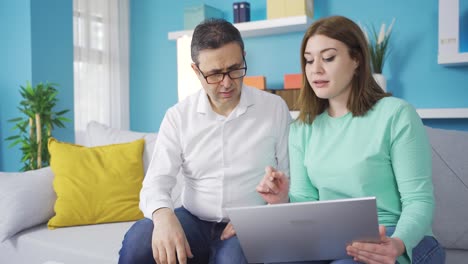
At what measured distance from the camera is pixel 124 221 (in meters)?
2.14

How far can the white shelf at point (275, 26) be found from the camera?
3.42 meters

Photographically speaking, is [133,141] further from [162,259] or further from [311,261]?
[311,261]

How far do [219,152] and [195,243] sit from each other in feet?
0.94

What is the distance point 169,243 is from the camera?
1244 millimetres

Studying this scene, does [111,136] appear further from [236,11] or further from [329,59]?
[236,11]

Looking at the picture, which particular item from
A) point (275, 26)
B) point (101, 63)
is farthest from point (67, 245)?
point (101, 63)

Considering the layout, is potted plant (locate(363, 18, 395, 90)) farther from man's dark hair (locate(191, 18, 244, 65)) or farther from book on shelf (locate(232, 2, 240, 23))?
man's dark hair (locate(191, 18, 244, 65))

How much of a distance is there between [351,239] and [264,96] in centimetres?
61

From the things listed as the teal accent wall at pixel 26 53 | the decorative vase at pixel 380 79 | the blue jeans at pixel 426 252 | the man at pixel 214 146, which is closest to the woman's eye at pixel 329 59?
the man at pixel 214 146

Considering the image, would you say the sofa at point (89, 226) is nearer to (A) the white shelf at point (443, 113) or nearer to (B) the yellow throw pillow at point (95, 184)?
(B) the yellow throw pillow at point (95, 184)

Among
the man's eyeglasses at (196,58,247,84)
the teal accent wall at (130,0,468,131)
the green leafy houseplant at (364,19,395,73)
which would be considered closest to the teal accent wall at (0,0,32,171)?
the teal accent wall at (130,0,468,131)

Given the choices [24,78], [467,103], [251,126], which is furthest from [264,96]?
[24,78]

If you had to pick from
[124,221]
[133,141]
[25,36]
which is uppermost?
[25,36]

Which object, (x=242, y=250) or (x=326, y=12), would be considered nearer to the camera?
(x=242, y=250)
